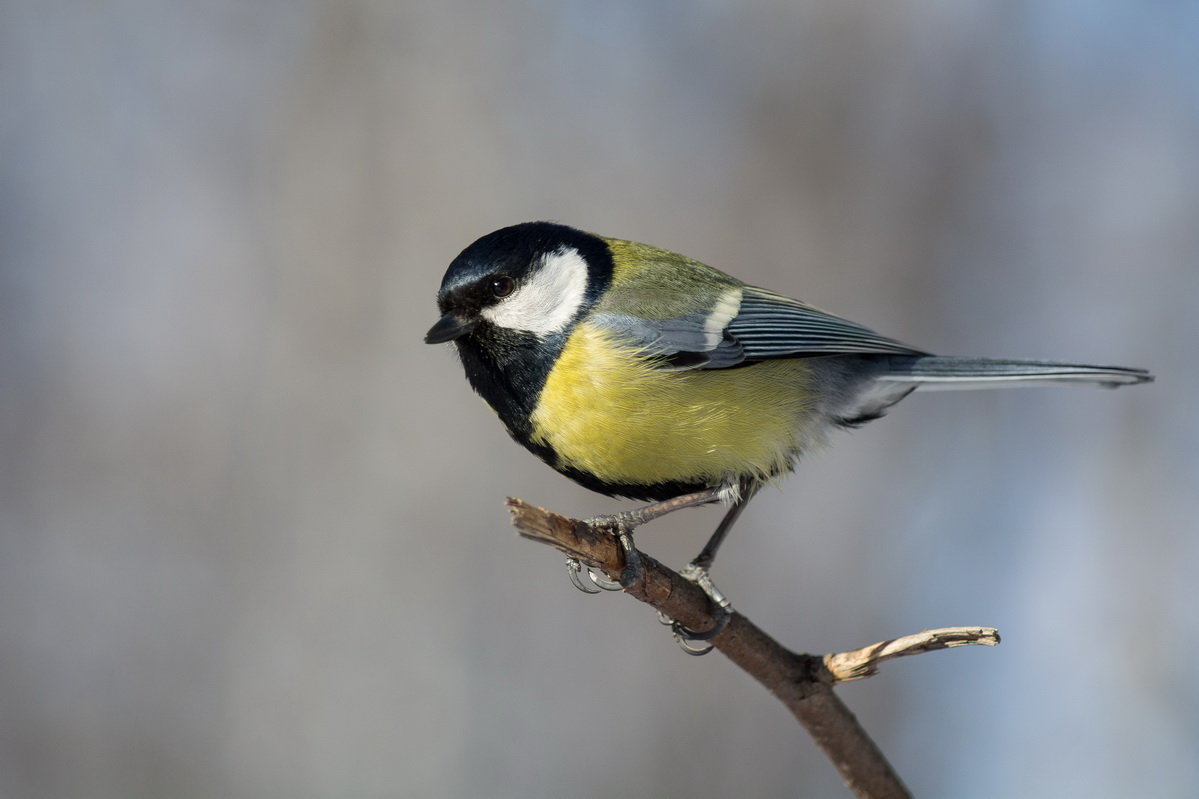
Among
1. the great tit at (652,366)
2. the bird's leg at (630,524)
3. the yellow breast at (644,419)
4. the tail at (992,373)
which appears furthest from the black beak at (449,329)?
the tail at (992,373)

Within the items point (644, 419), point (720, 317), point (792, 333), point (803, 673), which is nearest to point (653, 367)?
point (644, 419)

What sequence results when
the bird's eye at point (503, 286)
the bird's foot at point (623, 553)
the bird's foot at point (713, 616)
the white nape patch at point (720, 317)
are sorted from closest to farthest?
the bird's foot at point (623, 553), the bird's foot at point (713, 616), the bird's eye at point (503, 286), the white nape patch at point (720, 317)

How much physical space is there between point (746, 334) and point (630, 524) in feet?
2.06

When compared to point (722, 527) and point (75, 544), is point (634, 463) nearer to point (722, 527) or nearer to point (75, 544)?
point (722, 527)

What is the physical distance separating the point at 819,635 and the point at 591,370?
7.32 ft

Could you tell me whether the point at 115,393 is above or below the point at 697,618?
above

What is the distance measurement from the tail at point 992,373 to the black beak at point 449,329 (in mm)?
1090

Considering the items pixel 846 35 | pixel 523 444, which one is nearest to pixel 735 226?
pixel 846 35

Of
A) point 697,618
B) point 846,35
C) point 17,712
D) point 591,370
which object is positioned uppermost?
point 846,35

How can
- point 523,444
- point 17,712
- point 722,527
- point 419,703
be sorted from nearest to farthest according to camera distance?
point 523,444
point 722,527
point 419,703
point 17,712

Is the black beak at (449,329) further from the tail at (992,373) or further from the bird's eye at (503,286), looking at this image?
the tail at (992,373)

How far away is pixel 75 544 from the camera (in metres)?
4.21

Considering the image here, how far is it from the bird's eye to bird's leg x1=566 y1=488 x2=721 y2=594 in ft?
1.76

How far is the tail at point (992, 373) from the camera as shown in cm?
212
